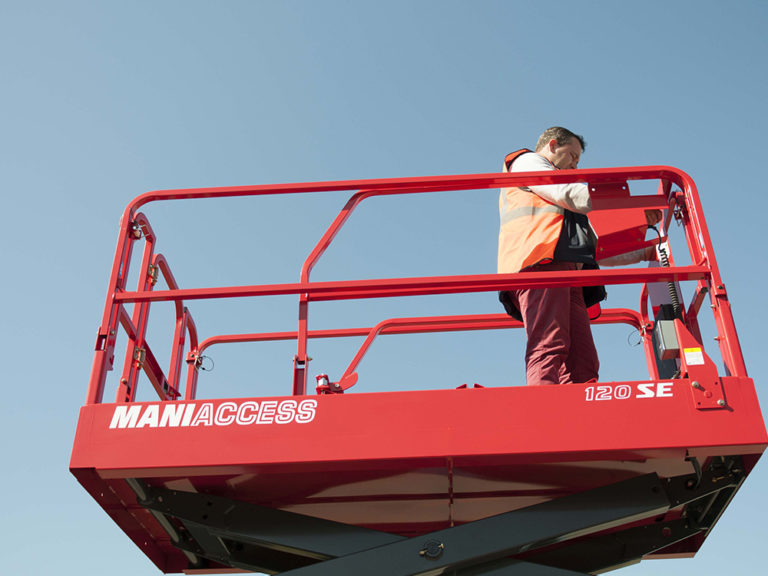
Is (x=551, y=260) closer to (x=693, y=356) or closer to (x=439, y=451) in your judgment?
(x=693, y=356)

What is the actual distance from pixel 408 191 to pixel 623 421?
1.68 meters

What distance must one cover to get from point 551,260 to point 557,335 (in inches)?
16.3

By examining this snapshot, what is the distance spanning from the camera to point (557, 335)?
434cm

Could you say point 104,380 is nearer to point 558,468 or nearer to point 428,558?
point 428,558

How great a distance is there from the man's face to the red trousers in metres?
0.87

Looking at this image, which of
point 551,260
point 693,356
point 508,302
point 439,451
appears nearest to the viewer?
point 439,451

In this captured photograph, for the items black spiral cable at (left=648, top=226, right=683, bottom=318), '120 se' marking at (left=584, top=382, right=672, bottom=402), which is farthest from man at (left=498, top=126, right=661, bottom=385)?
'120 se' marking at (left=584, top=382, right=672, bottom=402)

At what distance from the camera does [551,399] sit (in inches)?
138

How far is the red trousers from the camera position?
4.29 meters

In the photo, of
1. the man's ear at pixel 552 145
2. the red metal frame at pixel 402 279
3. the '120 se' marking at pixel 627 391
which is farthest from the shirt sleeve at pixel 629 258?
the '120 se' marking at pixel 627 391

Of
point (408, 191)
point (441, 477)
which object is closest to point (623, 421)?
point (441, 477)

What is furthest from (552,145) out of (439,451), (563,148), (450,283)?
(439,451)

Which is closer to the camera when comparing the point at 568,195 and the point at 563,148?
the point at 568,195

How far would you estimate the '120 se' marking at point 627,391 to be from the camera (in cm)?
348
